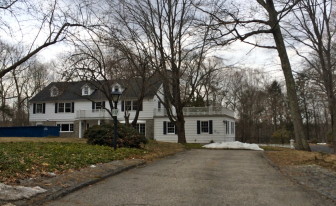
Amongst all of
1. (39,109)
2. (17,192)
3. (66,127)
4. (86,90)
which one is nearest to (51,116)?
(39,109)

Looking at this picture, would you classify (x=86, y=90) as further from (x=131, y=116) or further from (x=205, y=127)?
(x=205, y=127)

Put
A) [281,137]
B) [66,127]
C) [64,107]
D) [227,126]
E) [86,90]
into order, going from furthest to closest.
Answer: [281,137] → [86,90] → [64,107] → [66,127] → [227,126]

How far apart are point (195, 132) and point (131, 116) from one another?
27.4 feet

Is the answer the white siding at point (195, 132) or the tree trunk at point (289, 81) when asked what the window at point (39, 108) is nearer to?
the white siding at point (195, 132)

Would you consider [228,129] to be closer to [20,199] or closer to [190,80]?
[190,80]

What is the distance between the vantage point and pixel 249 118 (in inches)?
2383

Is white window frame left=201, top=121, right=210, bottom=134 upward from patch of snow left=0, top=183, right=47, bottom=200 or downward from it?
upward

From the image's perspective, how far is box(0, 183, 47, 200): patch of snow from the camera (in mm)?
6049

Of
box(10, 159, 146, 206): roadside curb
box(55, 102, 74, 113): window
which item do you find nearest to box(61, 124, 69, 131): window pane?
box(55, 102, 74, 113): window

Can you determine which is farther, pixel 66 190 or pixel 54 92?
pixel 54 92

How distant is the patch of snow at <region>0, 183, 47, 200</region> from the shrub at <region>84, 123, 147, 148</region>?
1199 centimetres

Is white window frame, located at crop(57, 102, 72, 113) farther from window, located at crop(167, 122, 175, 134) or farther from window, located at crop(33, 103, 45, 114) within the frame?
window, located at crop(167, 122, 175, 134)

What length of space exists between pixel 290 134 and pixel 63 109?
35.9 m

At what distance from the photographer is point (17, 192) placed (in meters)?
6.35
